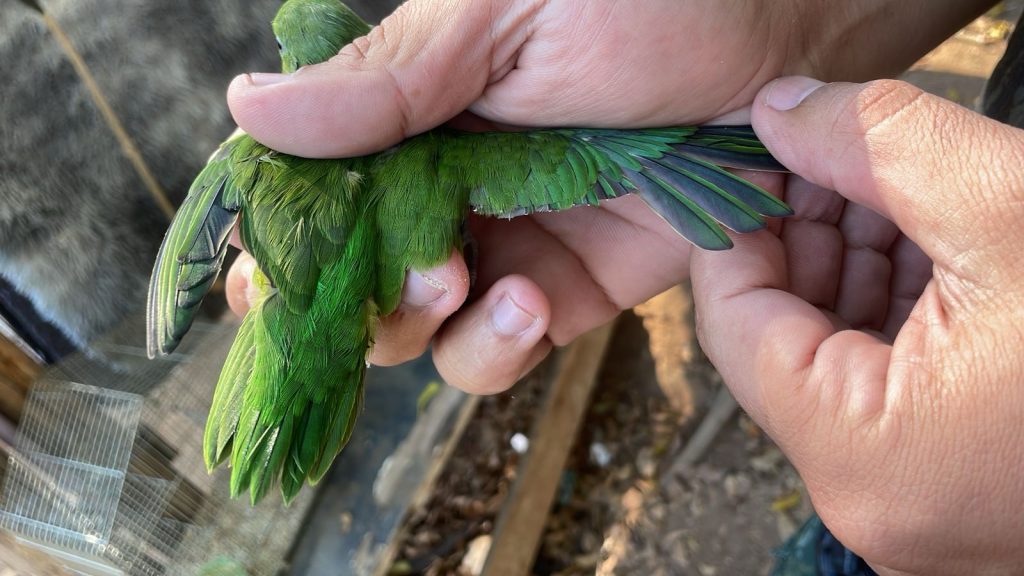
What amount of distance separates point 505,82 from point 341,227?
59 centimetres

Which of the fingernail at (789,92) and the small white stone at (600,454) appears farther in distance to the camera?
the small white stone at (600,454)

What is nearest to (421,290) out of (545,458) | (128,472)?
(128,472)

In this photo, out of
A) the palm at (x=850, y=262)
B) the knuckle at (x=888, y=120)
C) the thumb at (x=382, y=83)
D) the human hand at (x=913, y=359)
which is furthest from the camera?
the palm at (x=850, y=262)

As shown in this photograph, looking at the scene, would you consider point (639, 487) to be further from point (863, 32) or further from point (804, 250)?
point (863, 32)

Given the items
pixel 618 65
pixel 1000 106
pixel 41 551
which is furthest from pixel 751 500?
pixel 41 551

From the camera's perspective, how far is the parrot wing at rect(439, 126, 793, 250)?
4.62ft

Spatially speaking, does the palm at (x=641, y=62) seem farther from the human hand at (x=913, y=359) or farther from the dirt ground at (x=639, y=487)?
the dirt ground at (x=639, y=487)

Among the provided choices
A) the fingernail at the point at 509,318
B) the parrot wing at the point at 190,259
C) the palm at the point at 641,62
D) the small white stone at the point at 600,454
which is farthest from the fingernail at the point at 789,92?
the small white stone at the point at 600,454

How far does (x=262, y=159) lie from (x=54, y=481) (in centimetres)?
129

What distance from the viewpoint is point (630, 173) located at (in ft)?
4.91

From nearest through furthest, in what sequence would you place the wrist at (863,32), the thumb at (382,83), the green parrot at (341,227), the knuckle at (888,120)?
the knuckle at (888,120), the green parrot at (341,227), the thumb at (382,83), the wrist at (863,32)

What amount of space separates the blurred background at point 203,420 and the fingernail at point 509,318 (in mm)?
1357

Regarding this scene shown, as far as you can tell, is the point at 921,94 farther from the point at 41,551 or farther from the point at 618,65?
the point at 41,551

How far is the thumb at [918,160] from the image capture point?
3.28 ft
